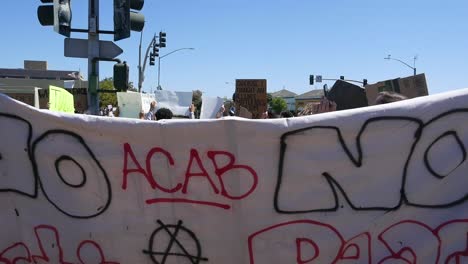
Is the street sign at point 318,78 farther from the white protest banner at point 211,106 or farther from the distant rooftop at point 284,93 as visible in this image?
the distant rooftop at point 284,93

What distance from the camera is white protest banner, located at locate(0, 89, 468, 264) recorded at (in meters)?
2.77

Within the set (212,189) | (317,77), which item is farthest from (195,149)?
(317,77)

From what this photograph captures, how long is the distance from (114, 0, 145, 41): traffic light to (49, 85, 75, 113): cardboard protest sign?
4.25 ft

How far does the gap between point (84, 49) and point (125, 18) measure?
83 centimetres

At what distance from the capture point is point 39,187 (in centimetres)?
298

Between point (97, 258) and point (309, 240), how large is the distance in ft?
3.54

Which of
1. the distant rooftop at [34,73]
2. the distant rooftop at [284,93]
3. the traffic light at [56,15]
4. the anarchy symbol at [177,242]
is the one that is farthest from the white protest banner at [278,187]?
the distant rooftop at [284,93]

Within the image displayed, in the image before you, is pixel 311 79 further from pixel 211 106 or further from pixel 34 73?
pixel 34 73

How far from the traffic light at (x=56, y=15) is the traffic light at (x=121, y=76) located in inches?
40.3

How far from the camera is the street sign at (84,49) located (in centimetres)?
888

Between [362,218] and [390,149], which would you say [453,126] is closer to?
[390,149]

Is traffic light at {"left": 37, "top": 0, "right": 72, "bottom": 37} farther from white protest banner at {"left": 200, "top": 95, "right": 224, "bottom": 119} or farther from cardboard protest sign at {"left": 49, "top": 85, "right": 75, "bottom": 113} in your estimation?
white protest banner at {"left": 200, "top": 95, "right": 224, "bottom": 119}

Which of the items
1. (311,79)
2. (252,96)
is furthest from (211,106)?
(311,79)

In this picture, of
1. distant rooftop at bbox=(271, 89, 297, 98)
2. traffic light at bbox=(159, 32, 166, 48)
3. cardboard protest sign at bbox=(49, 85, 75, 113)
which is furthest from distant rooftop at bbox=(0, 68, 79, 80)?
cardboard protest sign at bbox=(49, 85, 75, 113)
